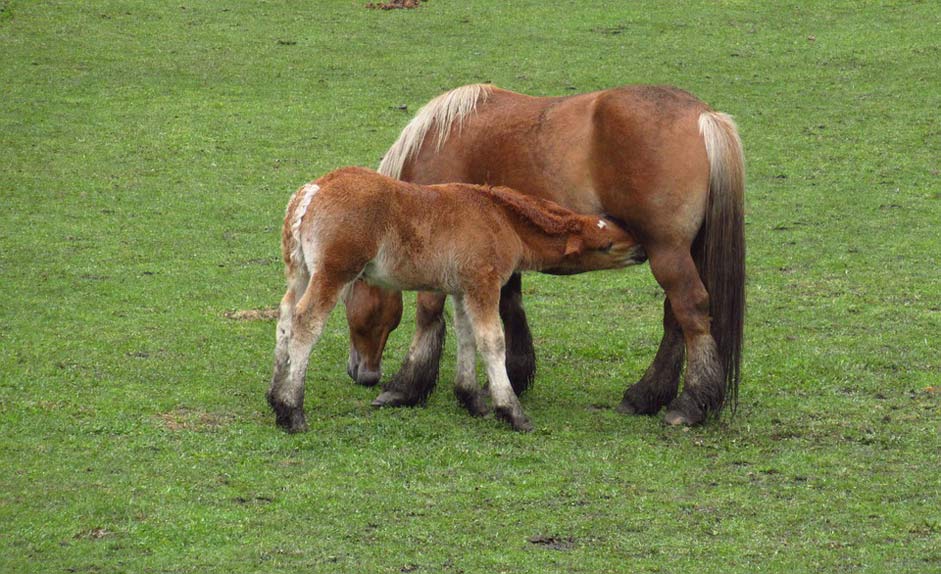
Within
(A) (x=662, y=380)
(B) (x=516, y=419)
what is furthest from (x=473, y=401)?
(A) (x=662, y=380)

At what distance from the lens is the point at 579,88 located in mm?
16719

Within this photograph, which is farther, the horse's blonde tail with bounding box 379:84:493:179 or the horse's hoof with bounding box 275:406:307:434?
the horse's blonde tail with bounding box 379:84:493:179

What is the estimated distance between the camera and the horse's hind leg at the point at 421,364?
8680 millimetres

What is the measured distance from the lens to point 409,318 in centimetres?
1115

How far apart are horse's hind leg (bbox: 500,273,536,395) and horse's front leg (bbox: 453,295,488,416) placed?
25.5 inches

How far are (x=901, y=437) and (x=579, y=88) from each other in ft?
31.3

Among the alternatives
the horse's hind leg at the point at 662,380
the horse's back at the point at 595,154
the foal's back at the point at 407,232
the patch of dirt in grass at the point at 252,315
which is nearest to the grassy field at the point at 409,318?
the patch of dirt in grass at the point at 252,315

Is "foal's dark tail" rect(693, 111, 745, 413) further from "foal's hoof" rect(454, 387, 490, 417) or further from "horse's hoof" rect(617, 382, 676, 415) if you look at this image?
"foal's hoof" rect(454, 387, 490, 417)

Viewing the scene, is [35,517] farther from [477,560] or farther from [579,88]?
[579,88]

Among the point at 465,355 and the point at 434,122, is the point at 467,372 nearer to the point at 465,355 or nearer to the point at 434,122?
the point at 465,355

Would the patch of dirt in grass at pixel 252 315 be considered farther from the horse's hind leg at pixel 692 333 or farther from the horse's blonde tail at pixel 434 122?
the horse's hind leg at pixel 692 333

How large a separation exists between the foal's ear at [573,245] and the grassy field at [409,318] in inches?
43.2

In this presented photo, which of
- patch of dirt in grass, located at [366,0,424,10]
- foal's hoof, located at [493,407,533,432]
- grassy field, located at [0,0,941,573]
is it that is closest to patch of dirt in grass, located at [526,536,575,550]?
grassy field, located at [0,0,941,573]

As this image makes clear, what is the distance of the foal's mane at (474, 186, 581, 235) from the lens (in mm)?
8188
